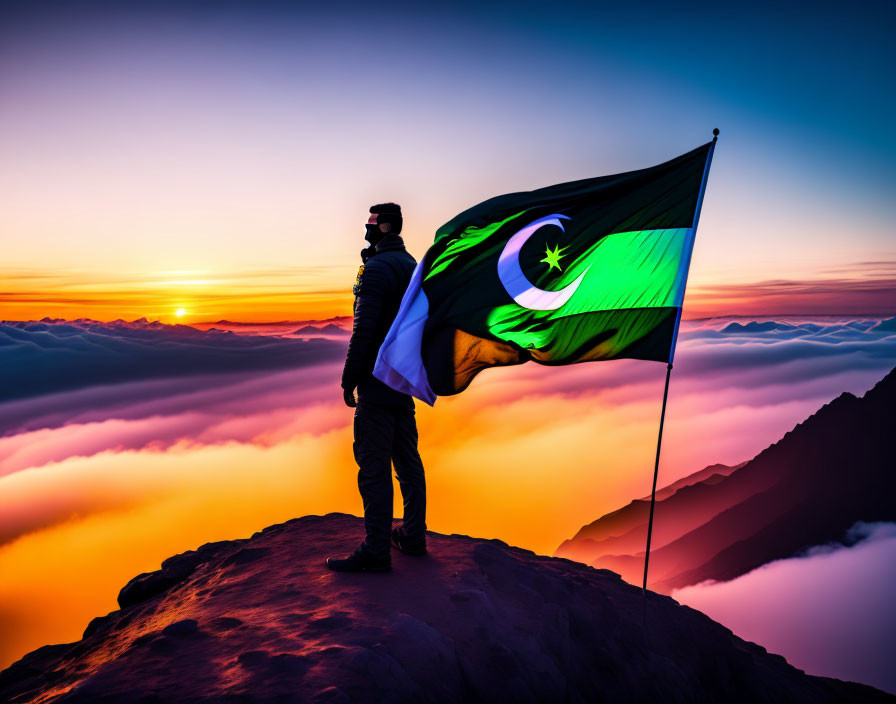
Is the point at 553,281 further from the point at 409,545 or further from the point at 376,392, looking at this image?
the point at 409,545

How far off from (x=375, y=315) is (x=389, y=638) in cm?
272

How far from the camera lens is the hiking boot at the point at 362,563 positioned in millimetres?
5730

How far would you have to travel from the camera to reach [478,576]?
19.4 ft

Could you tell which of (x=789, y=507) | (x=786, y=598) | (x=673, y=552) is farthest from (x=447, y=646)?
(x=673, y=552)

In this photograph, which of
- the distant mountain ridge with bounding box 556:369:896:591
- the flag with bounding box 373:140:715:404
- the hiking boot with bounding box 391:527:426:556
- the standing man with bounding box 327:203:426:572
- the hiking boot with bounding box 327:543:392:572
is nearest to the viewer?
the flag with bounding box 373:140:715:404

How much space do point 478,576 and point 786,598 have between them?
44.5 m

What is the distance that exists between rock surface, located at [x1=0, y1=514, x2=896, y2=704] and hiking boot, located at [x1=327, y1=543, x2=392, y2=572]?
111mm

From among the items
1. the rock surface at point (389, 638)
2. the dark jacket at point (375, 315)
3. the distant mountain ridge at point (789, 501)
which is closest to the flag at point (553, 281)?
the dark jacket at point (375, 315)

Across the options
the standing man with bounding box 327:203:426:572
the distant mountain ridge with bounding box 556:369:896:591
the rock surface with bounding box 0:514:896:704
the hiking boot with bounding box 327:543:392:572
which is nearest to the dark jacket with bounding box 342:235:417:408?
the standing man with bounding box 327:203:426:572

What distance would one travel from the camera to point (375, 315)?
5594 millimetres

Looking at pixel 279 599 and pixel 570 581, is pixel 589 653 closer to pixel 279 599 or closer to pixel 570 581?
pixel 570 581

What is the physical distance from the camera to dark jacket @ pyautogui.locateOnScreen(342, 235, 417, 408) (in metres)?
5.57

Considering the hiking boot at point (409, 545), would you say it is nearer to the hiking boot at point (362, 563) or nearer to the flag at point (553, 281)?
the hiking boot at point (362, 563)

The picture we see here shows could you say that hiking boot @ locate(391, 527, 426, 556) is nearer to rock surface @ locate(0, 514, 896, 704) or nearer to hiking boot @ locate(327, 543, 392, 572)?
rock surface @ locate(0, 514, 896, 704)
